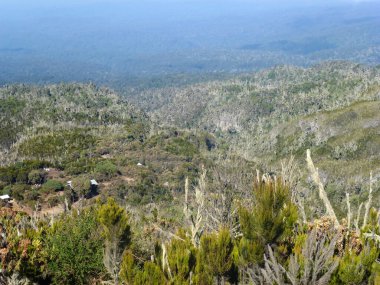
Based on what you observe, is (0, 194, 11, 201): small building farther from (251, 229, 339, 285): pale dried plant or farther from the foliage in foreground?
(251, 229, 339, 285): pale dried plant

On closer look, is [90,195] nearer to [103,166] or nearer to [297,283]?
[103,166]

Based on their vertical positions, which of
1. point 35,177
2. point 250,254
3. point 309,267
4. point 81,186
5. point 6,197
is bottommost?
point 81,186

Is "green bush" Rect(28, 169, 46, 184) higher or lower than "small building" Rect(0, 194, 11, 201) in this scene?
lower

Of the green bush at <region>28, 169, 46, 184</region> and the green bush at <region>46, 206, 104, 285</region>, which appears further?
the green bush at <region>28, 169, 46, 184</region>

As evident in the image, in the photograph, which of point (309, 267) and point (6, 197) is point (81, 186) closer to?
point (6, 197)

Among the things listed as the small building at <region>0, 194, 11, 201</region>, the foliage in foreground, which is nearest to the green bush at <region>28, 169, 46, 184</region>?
the small building at <region>0, 194, 11, 201</region>

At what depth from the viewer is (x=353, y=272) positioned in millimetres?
12320

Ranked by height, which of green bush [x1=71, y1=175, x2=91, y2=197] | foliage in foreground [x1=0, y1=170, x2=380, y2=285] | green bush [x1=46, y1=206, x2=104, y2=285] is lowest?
green bush [x1=71, y1=175, x2=91, y2=197]

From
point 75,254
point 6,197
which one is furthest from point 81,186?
point 75,254

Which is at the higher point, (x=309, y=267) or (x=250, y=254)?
(x=309, y=267)

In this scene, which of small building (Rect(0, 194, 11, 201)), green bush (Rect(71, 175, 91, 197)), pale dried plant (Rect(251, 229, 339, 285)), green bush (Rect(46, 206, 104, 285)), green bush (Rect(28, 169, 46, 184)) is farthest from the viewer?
A: green bush (Rect(28, 169, 46, 184))

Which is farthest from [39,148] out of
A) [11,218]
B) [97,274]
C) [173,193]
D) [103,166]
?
[97,274]

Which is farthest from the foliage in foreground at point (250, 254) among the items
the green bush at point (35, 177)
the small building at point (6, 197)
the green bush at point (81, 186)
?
the green bush at point (35, 177)

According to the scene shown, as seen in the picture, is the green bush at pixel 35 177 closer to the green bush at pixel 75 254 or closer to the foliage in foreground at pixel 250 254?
the green bush at pixel 75 254
